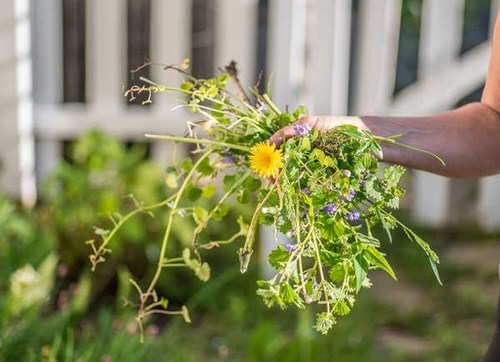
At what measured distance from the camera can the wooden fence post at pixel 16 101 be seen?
472 centimetres

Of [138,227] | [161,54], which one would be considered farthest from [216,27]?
[138,227]

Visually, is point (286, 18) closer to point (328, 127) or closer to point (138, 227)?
point (138, 227)

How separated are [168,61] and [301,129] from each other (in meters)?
3.34

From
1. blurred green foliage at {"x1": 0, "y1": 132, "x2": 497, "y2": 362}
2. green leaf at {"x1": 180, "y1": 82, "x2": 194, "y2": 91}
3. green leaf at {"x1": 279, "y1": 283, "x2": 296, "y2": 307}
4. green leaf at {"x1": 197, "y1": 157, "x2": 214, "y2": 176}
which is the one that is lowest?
blurred green foliage at {"x1": 0, "y1": 132, "x2": 497, "y2": 362}

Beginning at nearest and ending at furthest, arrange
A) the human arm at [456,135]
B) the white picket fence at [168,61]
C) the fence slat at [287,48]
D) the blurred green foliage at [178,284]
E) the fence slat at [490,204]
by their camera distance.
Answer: the human arm at [456,135]
the blurred green foliage at [178,284]
the fence slat at [287,48]
the white picket fence at [168,61]
the fence slat at [490,204]

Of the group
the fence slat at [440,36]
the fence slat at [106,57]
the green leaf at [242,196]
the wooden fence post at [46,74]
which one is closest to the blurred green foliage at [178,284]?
the wooden fence post at [46,74]

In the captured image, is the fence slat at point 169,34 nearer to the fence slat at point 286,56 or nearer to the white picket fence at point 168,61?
the white picket fence at point 168,61

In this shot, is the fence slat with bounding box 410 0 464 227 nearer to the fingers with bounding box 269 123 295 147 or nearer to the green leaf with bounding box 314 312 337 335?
the fingers with bounding box 269 123 295 147

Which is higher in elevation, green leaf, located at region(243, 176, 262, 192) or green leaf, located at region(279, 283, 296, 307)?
green leaf, located at region(243, 176, 262, 192)

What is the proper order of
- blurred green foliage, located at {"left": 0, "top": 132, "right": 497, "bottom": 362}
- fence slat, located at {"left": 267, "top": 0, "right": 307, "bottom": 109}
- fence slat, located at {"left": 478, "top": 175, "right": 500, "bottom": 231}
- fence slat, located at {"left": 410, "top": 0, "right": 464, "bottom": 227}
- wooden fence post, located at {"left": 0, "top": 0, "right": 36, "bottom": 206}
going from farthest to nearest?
fence slat, located at {"left": 478, "top": 175, "right": 500, "bottom": 231}
fence slat, located at {"left": 410, "top": 0, "right": 464, "bottom": 227}
wooden fence post, located at {"left": 0, "top": 0, "right": 36, "bottom": 206}
fence slat, located at {"left": 267, "top": 0, "right": 307, "bottom": 109}
blurred green foliage, located at {"left": 0, "top": 132, "right": 497, "bottom": 362}

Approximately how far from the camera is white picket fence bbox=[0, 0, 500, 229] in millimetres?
4578

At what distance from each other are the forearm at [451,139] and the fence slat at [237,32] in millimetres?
2876

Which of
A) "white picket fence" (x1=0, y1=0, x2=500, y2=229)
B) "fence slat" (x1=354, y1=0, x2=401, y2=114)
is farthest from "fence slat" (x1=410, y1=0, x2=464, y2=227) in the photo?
"fence slat" (x1=354, y1=0, x2=401, y2=114)

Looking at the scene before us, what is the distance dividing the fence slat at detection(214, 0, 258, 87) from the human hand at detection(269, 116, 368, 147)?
3.06m
